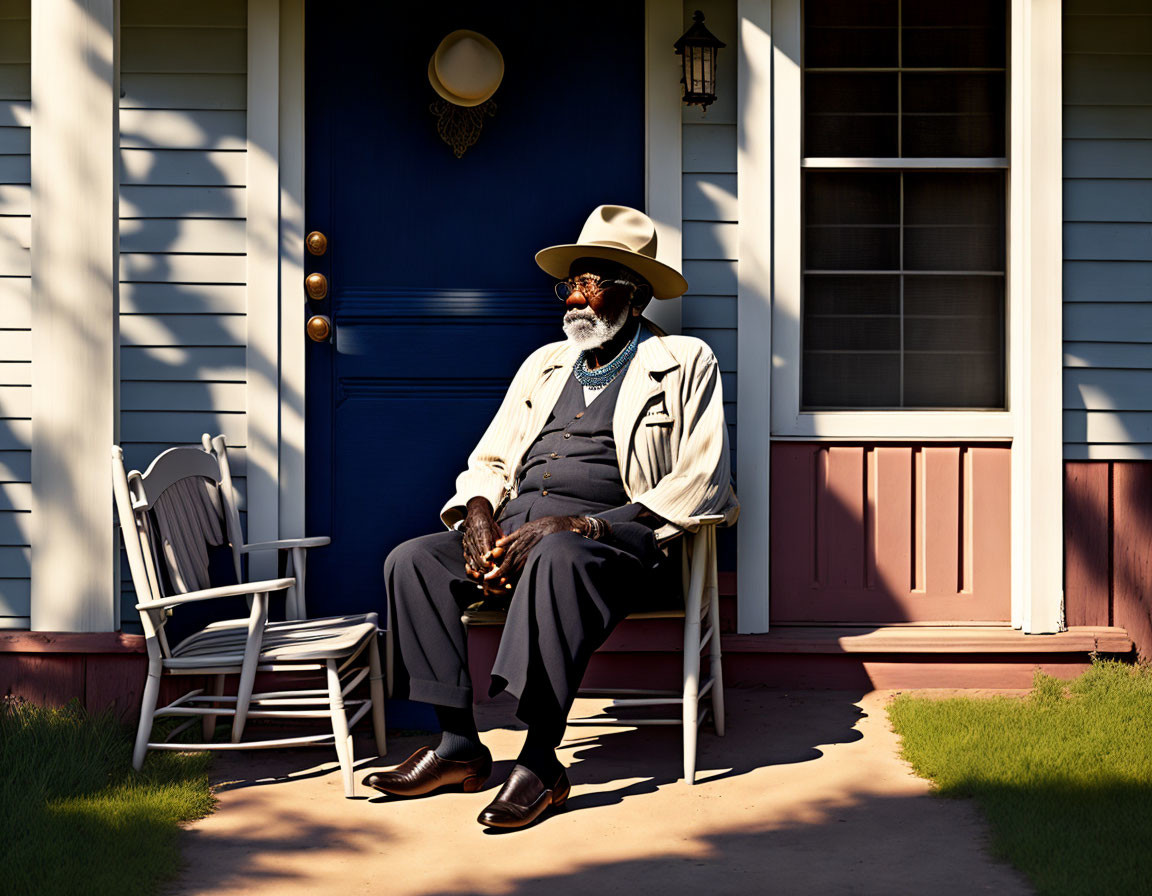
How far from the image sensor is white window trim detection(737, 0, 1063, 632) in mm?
4023

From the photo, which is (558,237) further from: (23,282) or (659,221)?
(23,282)

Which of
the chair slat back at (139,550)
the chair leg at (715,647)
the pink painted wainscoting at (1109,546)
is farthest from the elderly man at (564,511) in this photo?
the pink painted wainscoting at (1109,546)

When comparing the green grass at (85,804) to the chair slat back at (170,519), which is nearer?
the green grass at (85,804)

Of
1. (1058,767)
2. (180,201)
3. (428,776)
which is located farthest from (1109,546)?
(180,201)

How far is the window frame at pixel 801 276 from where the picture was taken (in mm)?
4055

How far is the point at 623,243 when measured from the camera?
3553 mm

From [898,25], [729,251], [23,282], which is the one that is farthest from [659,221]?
[23,282]

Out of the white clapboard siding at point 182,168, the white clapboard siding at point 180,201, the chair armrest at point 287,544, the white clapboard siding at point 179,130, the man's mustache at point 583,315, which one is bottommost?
the chair armrest at point 287,544

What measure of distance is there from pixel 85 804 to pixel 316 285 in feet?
6.15

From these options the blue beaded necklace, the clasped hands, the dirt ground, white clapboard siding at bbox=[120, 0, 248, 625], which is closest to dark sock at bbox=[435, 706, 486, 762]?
the dirt ground

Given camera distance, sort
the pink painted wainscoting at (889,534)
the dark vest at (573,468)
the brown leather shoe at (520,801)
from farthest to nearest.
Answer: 1. the pink painted wainscoting at (889,534)
2. the dark vest at (573,468)
3. the brown leather shoe at (520,801)

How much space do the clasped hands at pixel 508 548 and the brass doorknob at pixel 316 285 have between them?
130cm

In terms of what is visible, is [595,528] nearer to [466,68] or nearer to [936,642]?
[936,642]

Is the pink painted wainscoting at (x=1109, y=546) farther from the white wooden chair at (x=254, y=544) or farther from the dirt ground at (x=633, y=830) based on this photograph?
the white wooden chair at (x=254, y=544)
